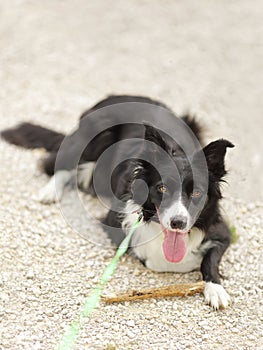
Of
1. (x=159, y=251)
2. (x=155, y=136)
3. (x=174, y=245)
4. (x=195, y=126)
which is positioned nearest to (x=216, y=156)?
(x=155, y=136)

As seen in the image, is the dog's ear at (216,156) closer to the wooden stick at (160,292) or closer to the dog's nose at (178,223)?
the dog's nose at (178,223)

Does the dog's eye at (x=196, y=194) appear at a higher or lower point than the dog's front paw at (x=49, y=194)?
higher

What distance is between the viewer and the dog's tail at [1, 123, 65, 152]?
623 cm

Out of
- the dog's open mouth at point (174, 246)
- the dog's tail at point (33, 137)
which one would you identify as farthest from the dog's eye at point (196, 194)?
the dog's tail at point (33, 137)

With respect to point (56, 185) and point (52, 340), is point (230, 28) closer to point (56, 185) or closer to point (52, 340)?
point (56, 185)

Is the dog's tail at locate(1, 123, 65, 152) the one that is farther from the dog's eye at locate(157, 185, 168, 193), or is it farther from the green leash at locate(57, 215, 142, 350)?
the dog's eye at locate(157, 185, 168, 193)

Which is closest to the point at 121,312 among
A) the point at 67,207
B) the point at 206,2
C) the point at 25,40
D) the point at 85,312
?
the point at 85,312

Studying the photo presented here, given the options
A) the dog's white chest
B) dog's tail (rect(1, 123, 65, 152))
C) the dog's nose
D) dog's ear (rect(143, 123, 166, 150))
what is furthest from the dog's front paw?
the dog's nose

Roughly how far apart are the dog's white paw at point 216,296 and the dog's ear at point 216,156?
34.0 inches

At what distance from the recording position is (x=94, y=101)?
24.8 ft

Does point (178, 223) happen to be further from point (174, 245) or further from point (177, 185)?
point (174, 245)

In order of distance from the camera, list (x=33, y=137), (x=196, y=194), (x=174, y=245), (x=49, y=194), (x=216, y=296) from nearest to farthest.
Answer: (x=196, y=194) → (x=216, y=296) → (x=174, y=245) → (x=49, y=194) → (x=33, y=137)

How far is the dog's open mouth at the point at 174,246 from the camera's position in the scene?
452 centimetres

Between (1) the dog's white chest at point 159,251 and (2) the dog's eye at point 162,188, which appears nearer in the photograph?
(2) the dog's eye at point 162,188
